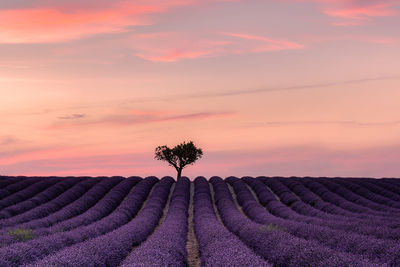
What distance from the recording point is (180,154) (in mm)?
49031

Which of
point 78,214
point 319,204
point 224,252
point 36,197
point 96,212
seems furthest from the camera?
point 36,197

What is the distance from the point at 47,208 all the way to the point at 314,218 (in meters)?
15.6

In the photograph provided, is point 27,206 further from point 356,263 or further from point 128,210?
point 356,263

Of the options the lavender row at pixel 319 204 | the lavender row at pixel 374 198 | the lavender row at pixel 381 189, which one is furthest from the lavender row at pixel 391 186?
the lavender row at pixel 319 204

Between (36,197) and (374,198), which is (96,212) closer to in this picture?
(36,197)

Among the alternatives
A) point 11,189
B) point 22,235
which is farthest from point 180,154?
point 22,235

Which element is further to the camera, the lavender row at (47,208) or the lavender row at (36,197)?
the lavender row at (36,197)

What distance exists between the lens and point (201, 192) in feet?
113

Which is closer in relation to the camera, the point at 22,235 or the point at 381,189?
the point at 22,235

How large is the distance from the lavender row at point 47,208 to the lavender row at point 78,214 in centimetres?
96

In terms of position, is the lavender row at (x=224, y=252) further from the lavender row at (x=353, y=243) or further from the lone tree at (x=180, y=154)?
the lone tree at (x=180, y=154)

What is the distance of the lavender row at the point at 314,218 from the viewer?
14.5 meters

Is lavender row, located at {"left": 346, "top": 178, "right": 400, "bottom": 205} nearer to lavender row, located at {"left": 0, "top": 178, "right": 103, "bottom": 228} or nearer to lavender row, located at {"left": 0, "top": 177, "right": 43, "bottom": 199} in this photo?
lavender row, located at {"left": 0, "top": 178, "right": 103, "bottom": 228}

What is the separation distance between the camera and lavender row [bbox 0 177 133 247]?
16625 mm
